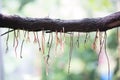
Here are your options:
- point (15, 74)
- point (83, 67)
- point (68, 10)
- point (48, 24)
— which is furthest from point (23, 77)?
point (48, 24)

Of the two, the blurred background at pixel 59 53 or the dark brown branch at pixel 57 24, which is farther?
the blurred background at pixel 59 53

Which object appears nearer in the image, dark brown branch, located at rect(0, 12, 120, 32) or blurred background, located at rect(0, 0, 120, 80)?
dark brown branch, located at rect(0, 12, 120, 32)

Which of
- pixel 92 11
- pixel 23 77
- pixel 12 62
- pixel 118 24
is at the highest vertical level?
pixel 92 11

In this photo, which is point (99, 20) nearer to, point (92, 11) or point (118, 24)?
point (118, 24)
